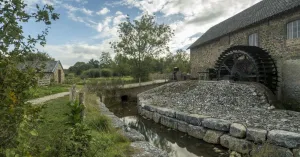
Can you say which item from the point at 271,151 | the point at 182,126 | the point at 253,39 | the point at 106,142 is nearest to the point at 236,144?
the point at 271,151

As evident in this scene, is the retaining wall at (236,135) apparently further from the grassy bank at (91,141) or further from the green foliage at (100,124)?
the green foliage at (100,124)

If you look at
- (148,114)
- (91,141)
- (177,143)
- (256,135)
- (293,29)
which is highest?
(293,29)

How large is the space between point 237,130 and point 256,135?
0.54 metres

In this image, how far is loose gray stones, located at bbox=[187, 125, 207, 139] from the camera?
6.95 metres

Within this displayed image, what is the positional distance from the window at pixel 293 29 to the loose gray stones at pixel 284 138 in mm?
6829

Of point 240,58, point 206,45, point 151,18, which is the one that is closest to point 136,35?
point 151,18

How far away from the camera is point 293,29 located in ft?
32.2

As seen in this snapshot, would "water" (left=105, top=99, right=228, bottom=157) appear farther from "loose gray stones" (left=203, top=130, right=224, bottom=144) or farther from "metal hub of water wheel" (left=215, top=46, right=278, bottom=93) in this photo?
"metal hub of water wheel" (left=215, top=46, right=278, bottom=93)

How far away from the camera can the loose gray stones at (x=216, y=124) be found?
247 inches

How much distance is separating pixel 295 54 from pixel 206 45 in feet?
28.6

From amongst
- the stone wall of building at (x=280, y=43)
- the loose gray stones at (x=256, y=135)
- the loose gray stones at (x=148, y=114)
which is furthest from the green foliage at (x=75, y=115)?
the stone wall of building at (x=280, y=43)

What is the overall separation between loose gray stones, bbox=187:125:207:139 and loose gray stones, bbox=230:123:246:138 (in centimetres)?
108

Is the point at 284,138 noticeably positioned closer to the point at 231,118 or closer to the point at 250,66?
the point at 231,118

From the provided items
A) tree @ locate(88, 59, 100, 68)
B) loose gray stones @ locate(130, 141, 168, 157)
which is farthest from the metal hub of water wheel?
tree @ locate(88, 59, 100, 68)
